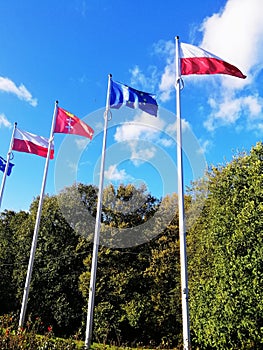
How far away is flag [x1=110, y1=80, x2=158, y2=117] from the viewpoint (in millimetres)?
12594

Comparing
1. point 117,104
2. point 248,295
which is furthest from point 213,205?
point 117,104

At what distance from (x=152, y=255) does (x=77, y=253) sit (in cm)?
486

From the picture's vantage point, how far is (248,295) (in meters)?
12.0

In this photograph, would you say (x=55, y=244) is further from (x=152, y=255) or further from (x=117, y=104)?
(x=117, y=104)

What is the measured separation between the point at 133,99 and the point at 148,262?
11.9 m

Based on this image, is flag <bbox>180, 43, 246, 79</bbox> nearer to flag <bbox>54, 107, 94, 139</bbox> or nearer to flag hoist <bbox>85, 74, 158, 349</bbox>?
flag hoist <bbox>85, 74, 158, 349</bbox>

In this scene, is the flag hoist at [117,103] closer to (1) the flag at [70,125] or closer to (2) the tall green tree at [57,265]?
(1) the flag at [70,125]

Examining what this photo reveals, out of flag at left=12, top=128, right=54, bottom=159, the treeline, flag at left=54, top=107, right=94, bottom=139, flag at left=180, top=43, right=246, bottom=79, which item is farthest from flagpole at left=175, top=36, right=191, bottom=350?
flag at left=12, top=128, right=54, bottom=159

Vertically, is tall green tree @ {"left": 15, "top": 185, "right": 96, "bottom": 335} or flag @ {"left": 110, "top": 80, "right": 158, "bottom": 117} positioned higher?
flag @ {"left": 110, "top": 80, "right": 158, "bottom": 117}

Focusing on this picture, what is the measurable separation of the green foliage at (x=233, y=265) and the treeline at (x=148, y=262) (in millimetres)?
40

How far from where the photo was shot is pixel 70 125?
14.7m

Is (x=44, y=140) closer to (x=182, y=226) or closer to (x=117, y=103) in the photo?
(x=117, y=103)

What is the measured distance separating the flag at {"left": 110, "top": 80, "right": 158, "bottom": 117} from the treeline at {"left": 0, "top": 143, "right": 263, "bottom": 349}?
198 inches

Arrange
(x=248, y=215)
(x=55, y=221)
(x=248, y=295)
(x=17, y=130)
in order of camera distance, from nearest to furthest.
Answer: (x=248, y=295)
(x=248, y=215)
(x=17, y=130)
(x=55, y=221)
